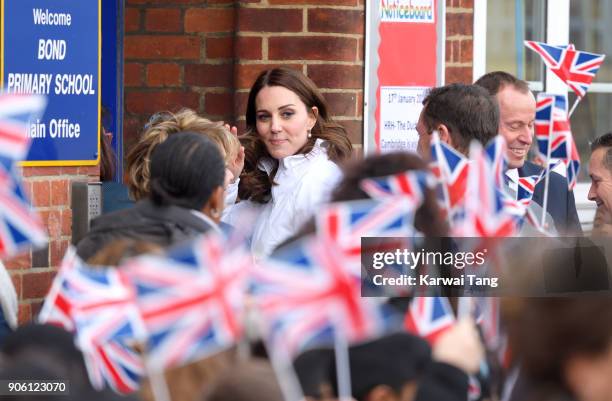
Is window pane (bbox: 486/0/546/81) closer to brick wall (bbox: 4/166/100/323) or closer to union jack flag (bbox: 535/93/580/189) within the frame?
union jack flag (bbox: 535/93/580/189)

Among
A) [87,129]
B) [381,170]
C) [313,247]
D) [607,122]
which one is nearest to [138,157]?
[87,129]

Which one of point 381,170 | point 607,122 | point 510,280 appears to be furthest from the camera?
point 607,122

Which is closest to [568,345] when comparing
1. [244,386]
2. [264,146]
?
[244,386]

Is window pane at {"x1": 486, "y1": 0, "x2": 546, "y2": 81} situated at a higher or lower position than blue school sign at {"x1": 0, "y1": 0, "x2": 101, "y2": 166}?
higher

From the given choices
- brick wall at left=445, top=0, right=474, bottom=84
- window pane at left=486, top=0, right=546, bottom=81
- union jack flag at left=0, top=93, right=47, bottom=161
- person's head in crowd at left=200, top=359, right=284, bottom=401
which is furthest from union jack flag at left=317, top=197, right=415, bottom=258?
window pane at left=486, top=0, right=546, bottom=81

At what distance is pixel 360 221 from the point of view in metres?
2.84

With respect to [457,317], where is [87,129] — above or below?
above

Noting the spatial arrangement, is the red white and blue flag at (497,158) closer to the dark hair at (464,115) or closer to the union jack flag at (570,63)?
the dark hair at (464,115)

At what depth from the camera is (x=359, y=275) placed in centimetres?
287

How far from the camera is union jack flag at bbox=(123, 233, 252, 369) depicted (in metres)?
2.59

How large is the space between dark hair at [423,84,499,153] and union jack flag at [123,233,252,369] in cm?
185

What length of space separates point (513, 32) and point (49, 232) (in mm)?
3339

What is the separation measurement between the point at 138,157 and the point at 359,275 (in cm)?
177

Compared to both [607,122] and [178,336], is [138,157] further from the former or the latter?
[607,122]
